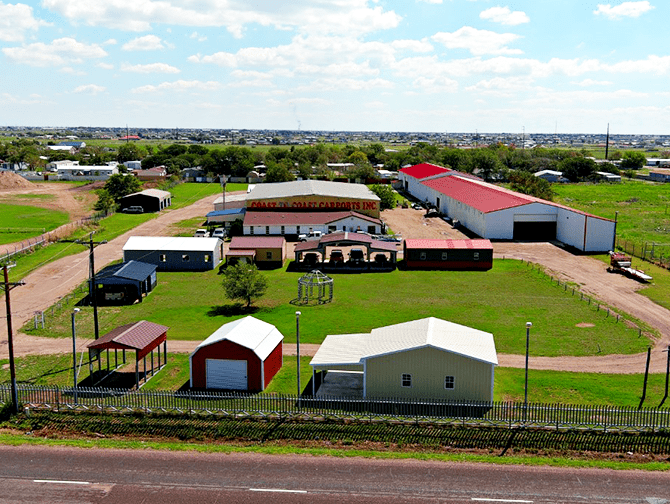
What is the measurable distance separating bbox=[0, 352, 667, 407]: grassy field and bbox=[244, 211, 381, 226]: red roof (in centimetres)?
4395

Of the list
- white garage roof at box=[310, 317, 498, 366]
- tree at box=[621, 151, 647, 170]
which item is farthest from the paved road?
tree at box=[621, 151, 647, 170]

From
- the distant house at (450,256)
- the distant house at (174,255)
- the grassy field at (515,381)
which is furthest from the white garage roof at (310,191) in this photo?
the grassy field at (515,381)

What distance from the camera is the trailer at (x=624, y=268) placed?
59281 millimetres

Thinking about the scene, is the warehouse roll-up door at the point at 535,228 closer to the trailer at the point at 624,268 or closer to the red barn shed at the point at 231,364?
the trailer at the point at 624,268

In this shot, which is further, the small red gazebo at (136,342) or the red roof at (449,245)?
the red roof at (449,245)

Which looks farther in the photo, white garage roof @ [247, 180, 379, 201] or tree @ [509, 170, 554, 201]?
tree @ [509, 170, 554, 201]

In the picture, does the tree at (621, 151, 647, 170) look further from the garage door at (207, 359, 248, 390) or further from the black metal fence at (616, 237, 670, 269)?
the garage door at (207, 359, 248, 390)

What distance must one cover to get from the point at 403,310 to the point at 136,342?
21.4m

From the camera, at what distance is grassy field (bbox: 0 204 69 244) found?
82.7 meters

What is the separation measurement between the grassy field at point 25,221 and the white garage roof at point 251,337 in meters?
53.7

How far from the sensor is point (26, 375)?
3575 cm

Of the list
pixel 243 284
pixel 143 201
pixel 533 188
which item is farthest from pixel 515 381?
pixel 143 201

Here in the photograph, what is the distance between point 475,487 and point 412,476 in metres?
2.40

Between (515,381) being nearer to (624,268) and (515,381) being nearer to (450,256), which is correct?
(450,256)
